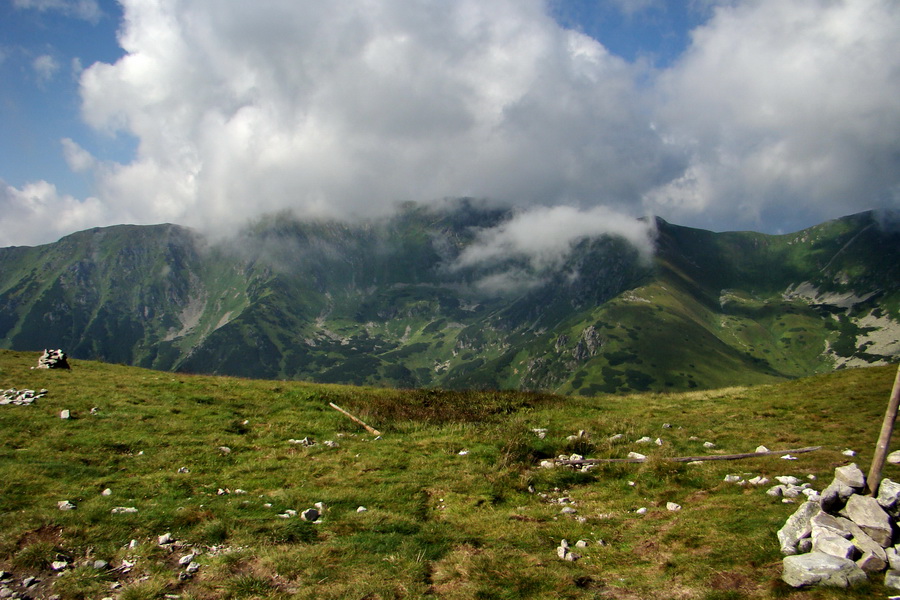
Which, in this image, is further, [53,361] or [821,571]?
[53,361]

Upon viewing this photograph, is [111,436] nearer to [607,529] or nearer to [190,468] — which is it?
[190,468]

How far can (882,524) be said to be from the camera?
10375 mm

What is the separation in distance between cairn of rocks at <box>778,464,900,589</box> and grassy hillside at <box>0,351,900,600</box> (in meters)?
0.38

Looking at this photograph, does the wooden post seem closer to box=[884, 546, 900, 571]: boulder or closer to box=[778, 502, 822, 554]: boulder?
box=[778, 502, 822, 554]: boulder

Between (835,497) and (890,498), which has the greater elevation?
(890,498)

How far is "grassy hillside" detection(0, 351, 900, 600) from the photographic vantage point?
1158cm

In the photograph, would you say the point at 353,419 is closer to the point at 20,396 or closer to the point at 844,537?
the point at 20,396

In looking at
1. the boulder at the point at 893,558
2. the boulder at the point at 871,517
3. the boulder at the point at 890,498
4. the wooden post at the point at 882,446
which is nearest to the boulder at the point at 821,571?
the boulder at the point at 893,558

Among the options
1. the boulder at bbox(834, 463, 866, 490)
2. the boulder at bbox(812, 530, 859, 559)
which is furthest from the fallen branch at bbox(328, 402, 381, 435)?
the boulder at bbox(834, 463, 866, 490)

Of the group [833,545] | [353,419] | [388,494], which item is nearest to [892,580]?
[833,545]

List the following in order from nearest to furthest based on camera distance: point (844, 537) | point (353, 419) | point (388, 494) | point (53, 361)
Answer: point (844, 537) < point (388, 494) < point (353, 419) < point (53, 361)

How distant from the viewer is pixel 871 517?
35.0 ft

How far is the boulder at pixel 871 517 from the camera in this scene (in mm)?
10273

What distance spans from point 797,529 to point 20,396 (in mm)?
36605
